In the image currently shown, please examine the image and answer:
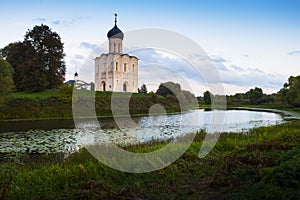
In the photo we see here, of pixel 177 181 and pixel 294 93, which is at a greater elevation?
pixel 294 93

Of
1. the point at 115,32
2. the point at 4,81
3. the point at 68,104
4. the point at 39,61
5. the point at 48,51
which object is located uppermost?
the point at 115,32

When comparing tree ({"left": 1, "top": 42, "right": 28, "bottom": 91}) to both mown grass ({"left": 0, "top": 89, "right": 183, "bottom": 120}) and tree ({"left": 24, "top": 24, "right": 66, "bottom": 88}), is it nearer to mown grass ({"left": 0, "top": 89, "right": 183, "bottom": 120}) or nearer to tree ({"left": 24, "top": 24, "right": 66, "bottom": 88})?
tree ({"left": 24, "top": 24, "right": 66, "bottom": 88})

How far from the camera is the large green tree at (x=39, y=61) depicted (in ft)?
156

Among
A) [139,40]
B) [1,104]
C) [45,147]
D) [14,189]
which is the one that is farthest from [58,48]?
[14,189]

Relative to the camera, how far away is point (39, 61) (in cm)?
4884

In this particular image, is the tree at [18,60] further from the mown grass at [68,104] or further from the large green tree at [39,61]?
the mown grass at [68,104]

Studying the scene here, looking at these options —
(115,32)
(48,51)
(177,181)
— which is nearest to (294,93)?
(115,32)

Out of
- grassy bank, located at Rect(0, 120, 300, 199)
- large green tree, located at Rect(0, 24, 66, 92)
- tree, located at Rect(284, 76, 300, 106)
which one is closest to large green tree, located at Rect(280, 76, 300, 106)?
tree, located at Rect(284, 76, 300, 106)

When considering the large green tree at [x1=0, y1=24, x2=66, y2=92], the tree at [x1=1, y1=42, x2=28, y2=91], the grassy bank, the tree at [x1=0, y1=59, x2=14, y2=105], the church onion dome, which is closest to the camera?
the grassy bank

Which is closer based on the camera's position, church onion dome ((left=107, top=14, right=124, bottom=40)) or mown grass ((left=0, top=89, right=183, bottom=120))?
mown grass ((left=0, top=89, right=183, bottom=120))

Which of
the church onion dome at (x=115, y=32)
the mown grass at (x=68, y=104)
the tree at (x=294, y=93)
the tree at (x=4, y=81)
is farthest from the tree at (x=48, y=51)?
the tree at (x=294, y=93)

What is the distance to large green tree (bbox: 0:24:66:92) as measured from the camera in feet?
156

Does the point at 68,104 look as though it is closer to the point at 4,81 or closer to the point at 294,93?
the point at 4,81

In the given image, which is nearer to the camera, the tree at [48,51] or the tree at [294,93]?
the tree at [48,51]
